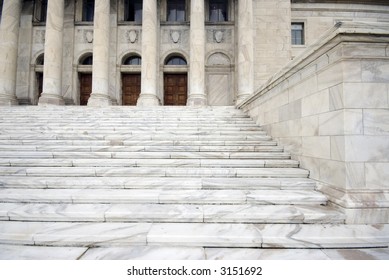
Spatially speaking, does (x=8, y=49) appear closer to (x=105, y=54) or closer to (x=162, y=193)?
(x=105, y=54)

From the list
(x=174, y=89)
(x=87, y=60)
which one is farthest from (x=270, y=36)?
(x=87, y=60)

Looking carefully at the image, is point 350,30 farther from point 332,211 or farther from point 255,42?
A: point 255,42

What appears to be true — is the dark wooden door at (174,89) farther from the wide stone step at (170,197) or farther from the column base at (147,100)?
the wide stone step at (170,197)

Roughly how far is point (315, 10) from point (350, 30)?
19821 millimetres

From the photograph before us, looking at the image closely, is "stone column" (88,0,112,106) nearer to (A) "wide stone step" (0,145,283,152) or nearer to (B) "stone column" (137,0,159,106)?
(B) "stone column" (137,0,159,106)

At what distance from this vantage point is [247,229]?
3.13 metres

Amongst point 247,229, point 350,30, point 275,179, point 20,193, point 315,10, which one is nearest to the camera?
point 247,229

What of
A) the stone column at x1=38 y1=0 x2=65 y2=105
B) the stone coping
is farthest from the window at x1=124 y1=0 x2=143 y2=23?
the stone coping

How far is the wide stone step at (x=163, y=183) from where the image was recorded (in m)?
4.30

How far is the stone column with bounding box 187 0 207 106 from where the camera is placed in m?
14.5

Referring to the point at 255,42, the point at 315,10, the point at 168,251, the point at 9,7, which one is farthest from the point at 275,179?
the point at 9,7

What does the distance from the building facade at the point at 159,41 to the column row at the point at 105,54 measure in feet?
0.26

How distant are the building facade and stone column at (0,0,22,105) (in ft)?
0.20

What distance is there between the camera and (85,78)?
61.3ft
